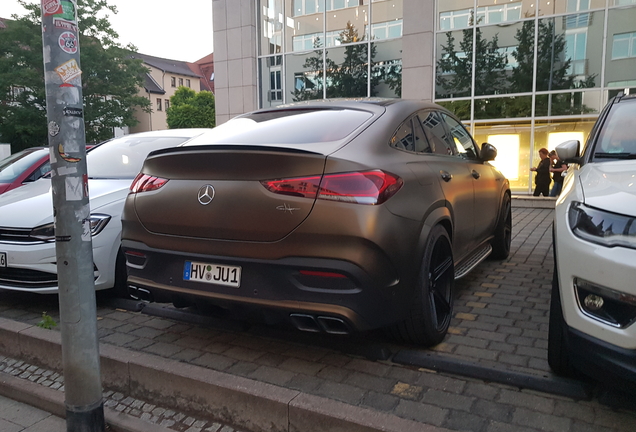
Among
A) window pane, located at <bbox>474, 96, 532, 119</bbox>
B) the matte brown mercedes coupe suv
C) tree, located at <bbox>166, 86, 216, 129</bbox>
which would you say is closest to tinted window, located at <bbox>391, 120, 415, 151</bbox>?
the matte brown mercedes coupe suv

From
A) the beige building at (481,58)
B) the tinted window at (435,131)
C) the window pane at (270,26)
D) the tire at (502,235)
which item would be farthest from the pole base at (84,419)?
the window pane at (270,26)

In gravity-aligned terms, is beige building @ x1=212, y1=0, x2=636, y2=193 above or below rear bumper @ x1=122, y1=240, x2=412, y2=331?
above

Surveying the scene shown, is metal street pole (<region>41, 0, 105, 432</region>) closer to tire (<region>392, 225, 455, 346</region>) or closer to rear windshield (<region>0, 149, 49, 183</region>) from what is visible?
tire (<region>392, 225, 455, 346</region>)

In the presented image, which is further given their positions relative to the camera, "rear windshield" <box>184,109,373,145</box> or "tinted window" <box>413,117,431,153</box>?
"tinted window" <box>413,117,431,153</box>

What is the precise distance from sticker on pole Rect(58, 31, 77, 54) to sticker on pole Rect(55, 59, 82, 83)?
2.0 inches

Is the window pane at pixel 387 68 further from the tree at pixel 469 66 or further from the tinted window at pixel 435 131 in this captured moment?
the tinted window at pixel 435 131

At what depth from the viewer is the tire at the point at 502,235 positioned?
5551 mm

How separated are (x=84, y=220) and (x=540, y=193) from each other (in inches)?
543

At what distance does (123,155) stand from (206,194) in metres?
2.95

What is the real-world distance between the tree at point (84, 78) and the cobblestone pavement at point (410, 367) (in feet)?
103

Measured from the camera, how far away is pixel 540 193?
14211 millimetres

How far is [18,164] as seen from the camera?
7.67 metres

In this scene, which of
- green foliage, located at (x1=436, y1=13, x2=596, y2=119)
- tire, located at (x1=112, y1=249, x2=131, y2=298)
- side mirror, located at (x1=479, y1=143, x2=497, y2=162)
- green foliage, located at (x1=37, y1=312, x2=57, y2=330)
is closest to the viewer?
green foliage, located at (x1=37, y1=312, x2=57, y2=330)

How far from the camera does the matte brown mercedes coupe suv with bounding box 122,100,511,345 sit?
8.87 feet
